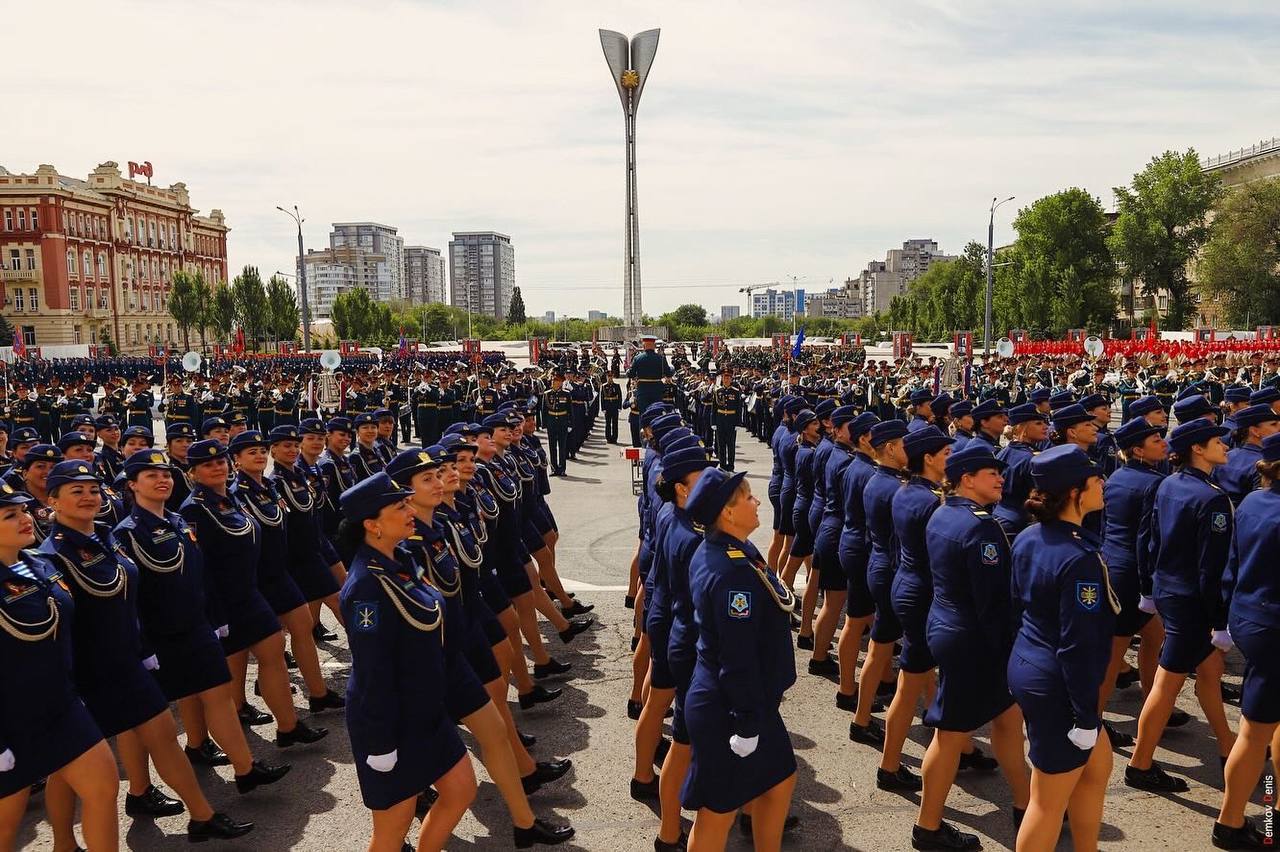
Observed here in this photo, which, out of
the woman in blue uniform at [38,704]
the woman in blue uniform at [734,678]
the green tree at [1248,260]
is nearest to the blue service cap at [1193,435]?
the woman in blue uniform at [734,678]

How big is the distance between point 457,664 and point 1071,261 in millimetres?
76633

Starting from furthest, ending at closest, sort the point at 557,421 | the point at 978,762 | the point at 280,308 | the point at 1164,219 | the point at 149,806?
the point at 280,308, the point at 1164,219, the point at 557,421, the point at 978,762, the point at 149,806

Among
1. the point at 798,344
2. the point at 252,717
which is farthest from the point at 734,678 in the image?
the point at 798,344

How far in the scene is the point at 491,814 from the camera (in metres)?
5.22

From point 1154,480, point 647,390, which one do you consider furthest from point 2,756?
point 647,390

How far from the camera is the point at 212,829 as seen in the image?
193 inches

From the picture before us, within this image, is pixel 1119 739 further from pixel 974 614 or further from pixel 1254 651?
pixel 974 614

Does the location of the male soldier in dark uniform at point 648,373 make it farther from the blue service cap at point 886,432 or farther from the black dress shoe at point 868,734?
the black dress shoe at point 868,734

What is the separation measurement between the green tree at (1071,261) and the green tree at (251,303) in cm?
6432

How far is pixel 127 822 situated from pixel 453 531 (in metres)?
2.47

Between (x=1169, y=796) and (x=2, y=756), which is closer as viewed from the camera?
(x=2, y=756)

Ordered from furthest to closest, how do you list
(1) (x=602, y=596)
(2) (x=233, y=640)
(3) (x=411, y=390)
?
1. (3) (x=411, y=390)
2. (1) (x=602, y=596)
3. (2) (x=233, y=640)

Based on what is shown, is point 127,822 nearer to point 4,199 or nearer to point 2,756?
point 2,756

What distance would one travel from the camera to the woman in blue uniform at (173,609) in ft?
16.7
